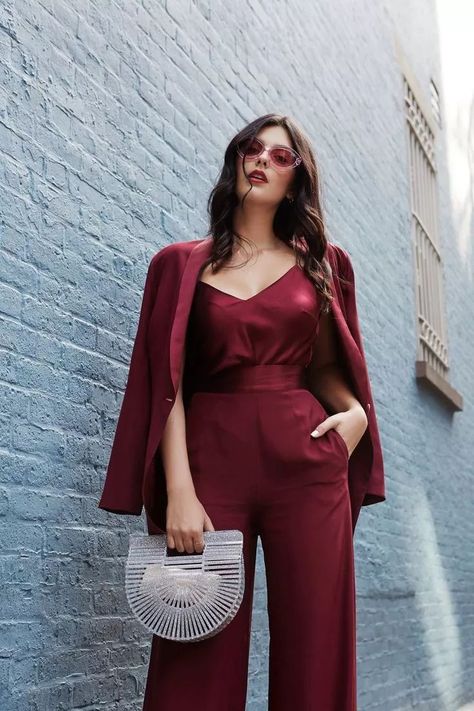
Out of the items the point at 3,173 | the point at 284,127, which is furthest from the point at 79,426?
the point at 284,127

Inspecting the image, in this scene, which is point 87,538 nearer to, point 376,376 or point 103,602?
point 103,602

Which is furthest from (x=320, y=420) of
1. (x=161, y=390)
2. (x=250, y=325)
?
(x=161, y=390)

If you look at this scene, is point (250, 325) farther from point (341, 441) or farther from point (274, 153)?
point (274, 153)

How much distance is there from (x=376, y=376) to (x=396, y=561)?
1050 millimetres

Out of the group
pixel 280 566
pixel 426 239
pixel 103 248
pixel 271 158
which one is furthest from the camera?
pixel 426 239

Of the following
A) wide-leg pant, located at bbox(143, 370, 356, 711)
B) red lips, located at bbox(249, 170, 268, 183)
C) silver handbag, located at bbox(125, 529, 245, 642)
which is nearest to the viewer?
silver handbag, located at bbox(125, 529, 245, 642)

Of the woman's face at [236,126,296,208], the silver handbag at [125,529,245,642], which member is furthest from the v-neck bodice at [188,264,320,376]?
the silver handbag at [125,529,245,642]

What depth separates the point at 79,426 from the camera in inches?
117

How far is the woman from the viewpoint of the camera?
92.8 inches

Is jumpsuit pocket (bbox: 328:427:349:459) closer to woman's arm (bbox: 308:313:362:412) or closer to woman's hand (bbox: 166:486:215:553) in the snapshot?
woman's arm (bbox: 308:313:362:412)

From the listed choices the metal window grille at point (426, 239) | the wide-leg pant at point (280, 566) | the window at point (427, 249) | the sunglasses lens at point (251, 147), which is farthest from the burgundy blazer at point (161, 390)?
the metal window grille at point (426, 239)

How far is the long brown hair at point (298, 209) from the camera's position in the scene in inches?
104

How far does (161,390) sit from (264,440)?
0.85 feet

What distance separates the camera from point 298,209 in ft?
8.87
